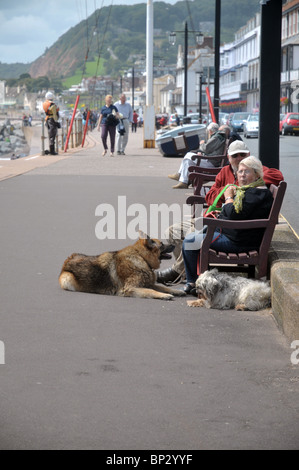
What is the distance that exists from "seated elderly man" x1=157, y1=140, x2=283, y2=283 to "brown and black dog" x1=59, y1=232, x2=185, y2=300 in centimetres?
71

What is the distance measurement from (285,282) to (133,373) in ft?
5.33

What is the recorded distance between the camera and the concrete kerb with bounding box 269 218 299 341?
584 centimetres

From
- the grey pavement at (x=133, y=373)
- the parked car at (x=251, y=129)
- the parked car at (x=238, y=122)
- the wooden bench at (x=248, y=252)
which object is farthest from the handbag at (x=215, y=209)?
the parked car at (x=238, y=122)

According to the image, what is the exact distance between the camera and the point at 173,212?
12961 millimetres

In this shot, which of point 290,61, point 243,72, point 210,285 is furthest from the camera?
point 243,72

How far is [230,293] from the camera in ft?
23.6

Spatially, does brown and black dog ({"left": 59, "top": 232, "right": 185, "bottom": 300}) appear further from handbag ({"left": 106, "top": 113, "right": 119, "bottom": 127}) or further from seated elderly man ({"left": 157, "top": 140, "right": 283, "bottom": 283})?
handbag ({"left": 106, "top": 113, "right": 119, "bottom": 127})

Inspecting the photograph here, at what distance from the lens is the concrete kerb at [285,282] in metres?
5.84

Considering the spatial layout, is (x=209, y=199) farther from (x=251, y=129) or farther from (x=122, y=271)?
(x=251, y=129)

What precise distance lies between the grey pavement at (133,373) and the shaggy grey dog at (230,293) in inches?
4.1

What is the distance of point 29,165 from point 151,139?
1095 centimetres

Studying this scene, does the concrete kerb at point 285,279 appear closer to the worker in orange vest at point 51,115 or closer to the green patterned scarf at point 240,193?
the green patterned scarf at point 240,193

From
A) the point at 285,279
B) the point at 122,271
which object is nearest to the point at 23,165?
the point at 122,271
